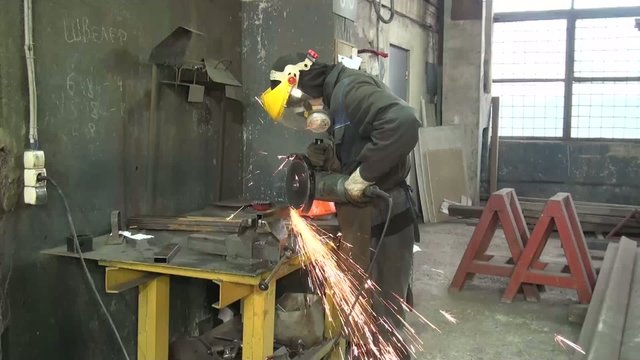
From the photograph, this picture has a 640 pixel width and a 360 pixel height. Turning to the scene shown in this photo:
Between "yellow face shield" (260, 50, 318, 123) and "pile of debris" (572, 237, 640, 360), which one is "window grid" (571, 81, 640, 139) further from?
"yellow face shield" (260, 50, 318, 123)

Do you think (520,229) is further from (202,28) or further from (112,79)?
(112,79)

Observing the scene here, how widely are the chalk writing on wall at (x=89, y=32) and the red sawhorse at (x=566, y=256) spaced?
2934 mm

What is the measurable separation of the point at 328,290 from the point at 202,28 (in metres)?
1.53

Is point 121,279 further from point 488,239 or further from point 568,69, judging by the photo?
point 568,69

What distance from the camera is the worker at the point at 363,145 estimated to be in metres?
2.28

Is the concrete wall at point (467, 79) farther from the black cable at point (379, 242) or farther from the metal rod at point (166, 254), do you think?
the metal rod at point (166, 254)

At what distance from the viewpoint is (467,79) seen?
25.0ft

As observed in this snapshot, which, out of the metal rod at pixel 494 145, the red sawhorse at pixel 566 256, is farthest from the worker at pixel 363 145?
the metal rod at pixel 494 145

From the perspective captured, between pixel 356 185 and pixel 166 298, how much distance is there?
0.90 meters

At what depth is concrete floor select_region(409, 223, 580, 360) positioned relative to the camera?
129 inches

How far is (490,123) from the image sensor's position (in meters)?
8.12

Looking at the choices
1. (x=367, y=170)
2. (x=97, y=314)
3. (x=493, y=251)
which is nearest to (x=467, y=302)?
(x=493, y=251)

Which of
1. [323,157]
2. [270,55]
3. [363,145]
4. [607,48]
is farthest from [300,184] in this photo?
[607,48]

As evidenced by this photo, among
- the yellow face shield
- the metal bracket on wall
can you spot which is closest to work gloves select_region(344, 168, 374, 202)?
the yellow face shield
